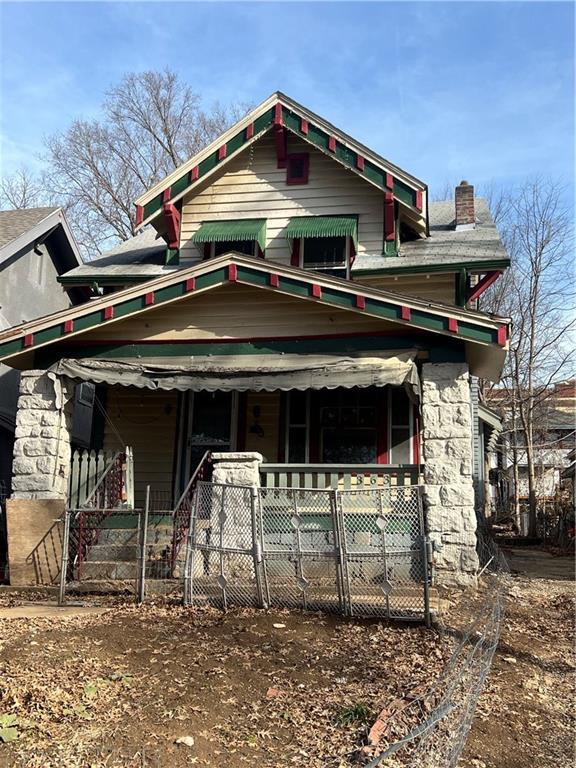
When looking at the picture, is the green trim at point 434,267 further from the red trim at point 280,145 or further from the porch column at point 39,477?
the porch column at point 39,477

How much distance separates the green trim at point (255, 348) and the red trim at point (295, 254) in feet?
9.65

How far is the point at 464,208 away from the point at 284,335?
6.08 metres

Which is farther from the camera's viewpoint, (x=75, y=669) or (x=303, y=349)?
(x=303, y=349)

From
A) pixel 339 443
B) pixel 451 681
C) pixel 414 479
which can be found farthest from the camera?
pixel 339 443

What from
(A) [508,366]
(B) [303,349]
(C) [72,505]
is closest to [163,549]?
(C) [72,505]

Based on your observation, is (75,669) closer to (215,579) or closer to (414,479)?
(215,579)

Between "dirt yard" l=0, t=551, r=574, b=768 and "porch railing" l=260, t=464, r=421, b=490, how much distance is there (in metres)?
2.22

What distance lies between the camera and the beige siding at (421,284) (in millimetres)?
11750

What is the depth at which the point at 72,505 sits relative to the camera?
9.86 meters

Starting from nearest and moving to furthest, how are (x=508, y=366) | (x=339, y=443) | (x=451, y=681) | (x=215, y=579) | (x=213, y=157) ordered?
1. (x=451, y=681)
2. (x=215, y=579)
3. (x=339, y=443)
4. (x=213, y=157)
5. (x=508, y=366)

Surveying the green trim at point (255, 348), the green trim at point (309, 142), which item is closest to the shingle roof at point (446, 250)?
the green trim at point (309, 142)

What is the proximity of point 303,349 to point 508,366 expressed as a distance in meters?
18.7

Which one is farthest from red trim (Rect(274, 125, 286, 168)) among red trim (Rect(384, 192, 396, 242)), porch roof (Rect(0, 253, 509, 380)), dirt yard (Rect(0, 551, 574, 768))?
dirt yard (Rect(0, 551, 574, 768))

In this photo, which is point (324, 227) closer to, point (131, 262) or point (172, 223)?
point (172, 223)
